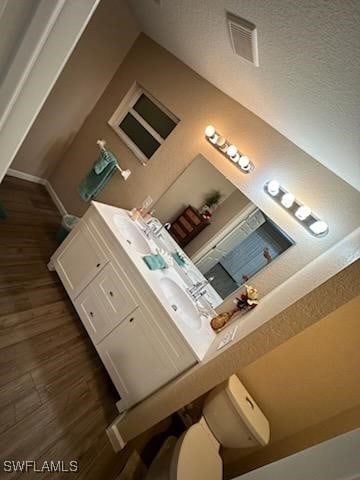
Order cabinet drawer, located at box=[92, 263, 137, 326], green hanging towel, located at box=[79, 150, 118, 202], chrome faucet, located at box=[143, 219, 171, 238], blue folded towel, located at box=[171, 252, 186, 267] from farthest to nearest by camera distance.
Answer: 1. green hanging towel, located at box=[79, 150, 118, 202]
2. chrome faucet, located at box=[143, 219, 171, 238]
3. blue folded towel, located at box=[171, 252, 186, 267]
4. cabinet drawer, located at box=[92, 263, 137, 326]

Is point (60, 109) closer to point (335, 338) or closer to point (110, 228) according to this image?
point (110, 228)

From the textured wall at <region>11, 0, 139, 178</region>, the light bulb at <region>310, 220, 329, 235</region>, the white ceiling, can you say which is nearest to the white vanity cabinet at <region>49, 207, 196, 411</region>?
the light bulb at <region>310, 220, 329, 235</region>

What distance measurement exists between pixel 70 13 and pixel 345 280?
1.17 metres

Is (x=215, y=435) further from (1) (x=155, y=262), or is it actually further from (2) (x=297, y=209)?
(2) (x=297, y=209)

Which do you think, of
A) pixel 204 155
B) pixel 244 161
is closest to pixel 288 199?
pixel 244 161

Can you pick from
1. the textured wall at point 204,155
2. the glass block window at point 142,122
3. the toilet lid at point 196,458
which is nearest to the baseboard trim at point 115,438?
the toilet lid at point 196,458

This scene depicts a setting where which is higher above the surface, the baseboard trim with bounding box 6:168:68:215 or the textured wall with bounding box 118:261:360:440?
the textured wall with bounding box 118:261:360:440

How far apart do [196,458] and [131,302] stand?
1020 mm

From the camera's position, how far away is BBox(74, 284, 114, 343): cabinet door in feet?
6.71

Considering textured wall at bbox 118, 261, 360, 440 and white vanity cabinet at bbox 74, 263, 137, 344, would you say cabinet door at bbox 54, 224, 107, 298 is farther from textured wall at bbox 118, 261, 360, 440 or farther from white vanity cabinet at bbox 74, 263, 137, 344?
textured wall at bbox 118, 261, 360, 440

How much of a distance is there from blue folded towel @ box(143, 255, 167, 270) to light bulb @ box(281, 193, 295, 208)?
3.33ft

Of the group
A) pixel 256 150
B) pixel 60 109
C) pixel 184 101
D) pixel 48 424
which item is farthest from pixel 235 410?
pixel 60 109

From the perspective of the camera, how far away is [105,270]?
6.82ft

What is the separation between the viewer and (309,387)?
1.72m
